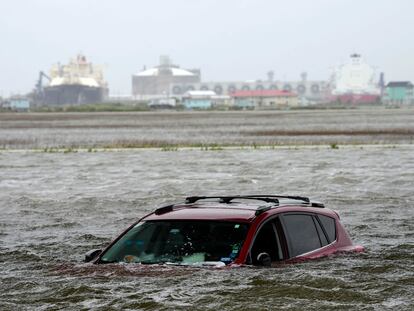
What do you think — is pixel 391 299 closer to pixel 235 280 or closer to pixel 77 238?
pixel 235 280

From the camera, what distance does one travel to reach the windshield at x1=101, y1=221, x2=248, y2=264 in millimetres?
10789

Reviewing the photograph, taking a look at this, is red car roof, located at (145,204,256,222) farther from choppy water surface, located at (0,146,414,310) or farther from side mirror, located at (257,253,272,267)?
choppy water surface, located at (0,146,414,310)

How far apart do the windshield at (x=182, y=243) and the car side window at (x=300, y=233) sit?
0.68 metres

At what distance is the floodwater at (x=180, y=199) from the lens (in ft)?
35.5

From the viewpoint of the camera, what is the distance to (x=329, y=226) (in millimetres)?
12188

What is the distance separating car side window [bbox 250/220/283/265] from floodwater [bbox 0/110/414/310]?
0.15 meters

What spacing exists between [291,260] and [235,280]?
25.5 inches

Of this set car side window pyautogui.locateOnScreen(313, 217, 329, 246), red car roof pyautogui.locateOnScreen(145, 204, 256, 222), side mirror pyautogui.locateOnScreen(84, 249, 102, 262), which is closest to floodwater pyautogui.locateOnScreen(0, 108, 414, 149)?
car side window pyautogui.locateOnScreen(313, 217, 329, 246)

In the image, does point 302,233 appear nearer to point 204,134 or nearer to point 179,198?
point 179,198

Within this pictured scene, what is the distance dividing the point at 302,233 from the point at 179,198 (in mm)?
12983

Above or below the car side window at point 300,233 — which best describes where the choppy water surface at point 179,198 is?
below

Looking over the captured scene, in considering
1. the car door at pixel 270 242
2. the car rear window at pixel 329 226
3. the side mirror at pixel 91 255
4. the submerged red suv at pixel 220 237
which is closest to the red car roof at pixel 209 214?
the submerged red suv at pixel 220 237

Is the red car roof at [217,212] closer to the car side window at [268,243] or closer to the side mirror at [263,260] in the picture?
the car side window at [268,243]

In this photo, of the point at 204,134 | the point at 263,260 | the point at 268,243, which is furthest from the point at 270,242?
the point at 204,134
